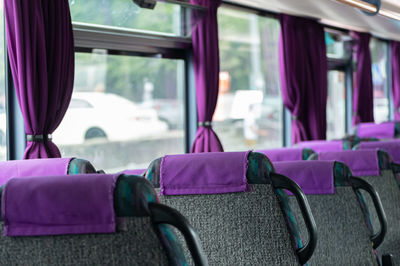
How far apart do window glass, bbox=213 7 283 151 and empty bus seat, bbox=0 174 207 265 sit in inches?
176

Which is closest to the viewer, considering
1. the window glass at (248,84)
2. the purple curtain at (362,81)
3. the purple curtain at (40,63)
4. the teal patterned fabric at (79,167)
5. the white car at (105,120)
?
the teal patterned fabric at (79,167)

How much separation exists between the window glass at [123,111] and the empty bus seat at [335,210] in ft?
7.37

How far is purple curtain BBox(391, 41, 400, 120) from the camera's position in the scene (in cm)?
954

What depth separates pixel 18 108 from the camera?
3795 mm

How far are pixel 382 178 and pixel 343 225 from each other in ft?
2.57

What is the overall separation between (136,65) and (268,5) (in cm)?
156

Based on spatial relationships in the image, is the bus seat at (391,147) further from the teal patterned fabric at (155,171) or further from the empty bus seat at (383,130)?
the empty bus seat at (383,130)

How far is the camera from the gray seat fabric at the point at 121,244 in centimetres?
122

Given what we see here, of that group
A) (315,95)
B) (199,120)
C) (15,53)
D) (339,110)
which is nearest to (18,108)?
(15,53)

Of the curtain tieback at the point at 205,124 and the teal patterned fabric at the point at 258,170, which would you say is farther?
the curtain tieback at the point at 205,124

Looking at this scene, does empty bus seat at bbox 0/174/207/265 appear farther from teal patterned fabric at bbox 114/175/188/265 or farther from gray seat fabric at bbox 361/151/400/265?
gray seat fabric at bbox 361/151/400/265

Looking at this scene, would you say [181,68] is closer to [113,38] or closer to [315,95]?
[113,38]

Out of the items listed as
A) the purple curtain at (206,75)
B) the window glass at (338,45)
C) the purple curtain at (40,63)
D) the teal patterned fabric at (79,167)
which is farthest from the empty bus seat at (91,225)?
the window glass at (338,45)

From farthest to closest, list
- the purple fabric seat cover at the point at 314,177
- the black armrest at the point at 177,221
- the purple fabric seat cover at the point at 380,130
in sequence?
the purple fabric seat cover at the point at 380,130
the purple fabric seat cover at the point at 314,177
the black armrest at the point at 177,221
